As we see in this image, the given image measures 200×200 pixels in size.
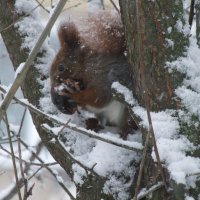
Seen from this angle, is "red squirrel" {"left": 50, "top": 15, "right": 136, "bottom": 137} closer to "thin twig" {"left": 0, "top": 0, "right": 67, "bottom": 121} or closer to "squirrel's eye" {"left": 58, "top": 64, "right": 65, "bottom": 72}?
"squirrel's eye" {"left": 58, "top": 64, "right": 65, "bottom": 72}

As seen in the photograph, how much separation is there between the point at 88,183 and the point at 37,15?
34.7 inches

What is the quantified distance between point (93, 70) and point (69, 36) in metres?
0.20

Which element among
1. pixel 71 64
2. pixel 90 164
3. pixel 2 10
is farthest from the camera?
pixel 71 64

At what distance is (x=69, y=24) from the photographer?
2072mm

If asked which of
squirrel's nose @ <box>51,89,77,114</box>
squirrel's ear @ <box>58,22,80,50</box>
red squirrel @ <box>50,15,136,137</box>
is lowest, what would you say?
squirrel's nose @ <box>51,89,77,114</box>

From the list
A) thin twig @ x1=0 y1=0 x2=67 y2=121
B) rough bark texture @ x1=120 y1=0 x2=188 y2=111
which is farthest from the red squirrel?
thin twig @ x1=0 y1=0 x2=67 y2=121

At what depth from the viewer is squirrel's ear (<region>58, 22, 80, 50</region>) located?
207 cm

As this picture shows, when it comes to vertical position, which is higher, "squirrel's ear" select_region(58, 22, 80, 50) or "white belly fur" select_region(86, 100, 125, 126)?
"squirrel's ear" select_region(58, 22, 80, 50)

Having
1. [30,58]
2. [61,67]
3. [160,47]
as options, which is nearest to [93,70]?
[61,67]

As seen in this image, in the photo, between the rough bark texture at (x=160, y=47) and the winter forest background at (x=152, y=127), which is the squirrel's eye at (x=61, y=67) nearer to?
the winter forest background at (x=152, y=127)

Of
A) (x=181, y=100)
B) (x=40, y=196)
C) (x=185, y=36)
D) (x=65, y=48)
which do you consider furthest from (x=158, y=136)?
(x=40, y=196)

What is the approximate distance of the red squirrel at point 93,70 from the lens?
1.97 metres

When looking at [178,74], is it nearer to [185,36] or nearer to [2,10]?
[185,36]

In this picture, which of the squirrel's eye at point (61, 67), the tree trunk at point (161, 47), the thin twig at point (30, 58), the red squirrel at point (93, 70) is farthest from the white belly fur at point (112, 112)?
the thin twig at point (30, 58)
